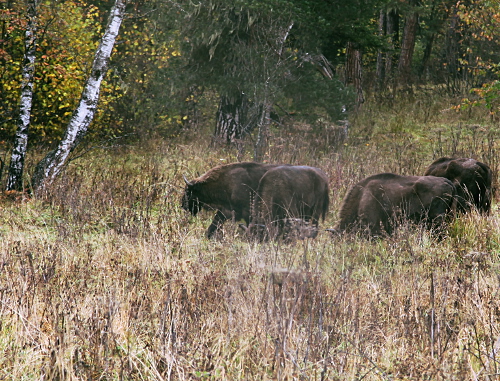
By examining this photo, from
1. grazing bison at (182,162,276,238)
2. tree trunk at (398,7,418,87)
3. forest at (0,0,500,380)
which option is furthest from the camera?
tree trunk at (398,7,418,87)

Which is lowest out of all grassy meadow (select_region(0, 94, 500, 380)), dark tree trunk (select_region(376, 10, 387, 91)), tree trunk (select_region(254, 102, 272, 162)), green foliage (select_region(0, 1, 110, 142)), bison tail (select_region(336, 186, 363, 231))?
grassy meadow (select_region(0, 94, 500, 380))

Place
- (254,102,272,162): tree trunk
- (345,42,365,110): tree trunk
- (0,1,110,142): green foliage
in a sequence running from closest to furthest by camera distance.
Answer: (254,102,272,162): tree trunk, (0,1,110,142): green foliage, (345,42,365,110): tree trunk

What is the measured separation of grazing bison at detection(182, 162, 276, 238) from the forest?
33 cm

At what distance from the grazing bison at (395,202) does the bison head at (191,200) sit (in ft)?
7.02

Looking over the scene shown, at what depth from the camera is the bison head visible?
832cm

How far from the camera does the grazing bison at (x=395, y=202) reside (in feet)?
24.6

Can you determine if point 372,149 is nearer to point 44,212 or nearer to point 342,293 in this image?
point 44,212

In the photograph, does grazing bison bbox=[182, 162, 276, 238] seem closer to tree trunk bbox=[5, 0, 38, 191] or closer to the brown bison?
the brown bison

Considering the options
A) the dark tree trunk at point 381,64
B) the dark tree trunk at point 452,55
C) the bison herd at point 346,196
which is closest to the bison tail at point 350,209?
the bison herd at point 346,196

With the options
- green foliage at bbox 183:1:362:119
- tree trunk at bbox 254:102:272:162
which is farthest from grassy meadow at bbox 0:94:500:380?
green foliage at bbox 183:1:362:119

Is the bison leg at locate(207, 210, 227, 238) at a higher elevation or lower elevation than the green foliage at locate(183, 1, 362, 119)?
lower

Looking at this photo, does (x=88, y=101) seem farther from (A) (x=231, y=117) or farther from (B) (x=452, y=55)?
(B) (x=452, y=55)

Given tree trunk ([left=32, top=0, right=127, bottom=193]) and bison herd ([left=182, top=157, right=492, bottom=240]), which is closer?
bison herd ([left=182, top=157, right=492, bottom=240])

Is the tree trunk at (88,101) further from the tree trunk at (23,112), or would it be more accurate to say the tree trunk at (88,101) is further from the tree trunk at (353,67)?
the tree trunk at (353,67)
